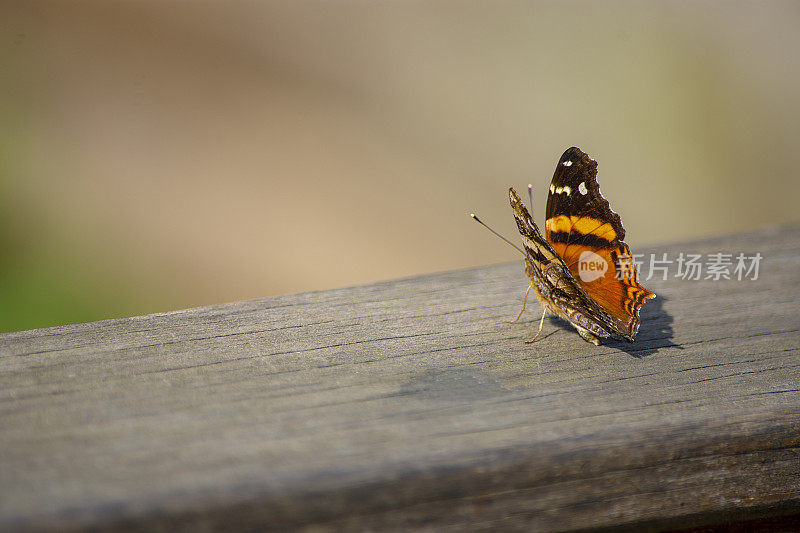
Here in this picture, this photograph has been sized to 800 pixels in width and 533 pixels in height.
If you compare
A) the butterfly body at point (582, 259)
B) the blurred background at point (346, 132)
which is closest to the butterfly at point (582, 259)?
the butterfly body at point (582, 259)

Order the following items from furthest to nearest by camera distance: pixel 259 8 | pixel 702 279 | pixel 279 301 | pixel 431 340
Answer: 1. pixel 259 8
2. pixel 702 279
3. pixel 279 301
4. pixel 431 340

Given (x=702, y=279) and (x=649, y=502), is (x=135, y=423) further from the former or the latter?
(x=702, y=279)

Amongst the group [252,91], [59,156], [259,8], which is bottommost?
[59,156]

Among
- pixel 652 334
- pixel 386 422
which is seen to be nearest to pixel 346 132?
pixel 652 334

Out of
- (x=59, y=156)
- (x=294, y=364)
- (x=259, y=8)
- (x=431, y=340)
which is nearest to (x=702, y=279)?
(x=431, y=340)

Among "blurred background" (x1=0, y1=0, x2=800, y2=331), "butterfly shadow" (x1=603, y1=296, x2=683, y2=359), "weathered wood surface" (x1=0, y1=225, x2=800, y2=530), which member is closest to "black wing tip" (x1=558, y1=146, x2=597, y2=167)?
→ "butterfly shadow" (x1=603, y1=296, x2=683, y2=359)

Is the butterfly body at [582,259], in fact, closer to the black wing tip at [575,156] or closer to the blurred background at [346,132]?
the black wing tip at [575,156]
